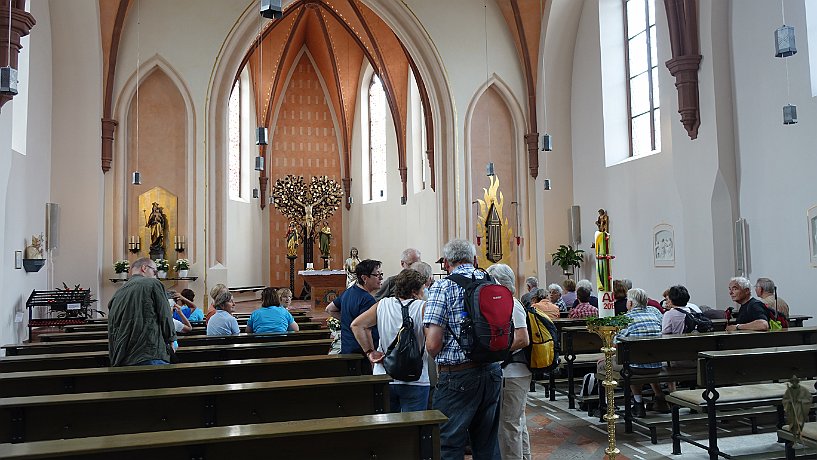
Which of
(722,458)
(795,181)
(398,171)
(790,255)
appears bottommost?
(722,458)

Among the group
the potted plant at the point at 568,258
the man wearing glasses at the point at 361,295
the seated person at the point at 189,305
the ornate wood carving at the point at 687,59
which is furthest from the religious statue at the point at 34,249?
the ornate wood carving at the point at 687,59

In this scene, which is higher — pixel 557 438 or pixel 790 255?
pixel 790 255

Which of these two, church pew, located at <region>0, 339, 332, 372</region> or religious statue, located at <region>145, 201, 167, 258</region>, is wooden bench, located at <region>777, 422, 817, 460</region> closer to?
church pew, located at <region>0, 339, 332, 372</region>

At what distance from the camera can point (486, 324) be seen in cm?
361

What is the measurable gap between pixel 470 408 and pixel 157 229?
12.4m

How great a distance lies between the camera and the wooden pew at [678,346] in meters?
5.78

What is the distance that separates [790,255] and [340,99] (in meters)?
16.1

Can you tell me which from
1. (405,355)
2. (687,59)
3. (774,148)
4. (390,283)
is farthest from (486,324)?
(687,59)

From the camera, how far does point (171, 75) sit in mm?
15047

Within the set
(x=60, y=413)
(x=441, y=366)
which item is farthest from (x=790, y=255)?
(x=60, y=413)

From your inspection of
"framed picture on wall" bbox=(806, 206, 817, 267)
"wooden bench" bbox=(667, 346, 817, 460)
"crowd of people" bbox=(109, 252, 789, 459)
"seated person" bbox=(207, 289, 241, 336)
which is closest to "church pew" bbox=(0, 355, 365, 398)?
"crowd of people" bbox=(109, 252, 789, 459)

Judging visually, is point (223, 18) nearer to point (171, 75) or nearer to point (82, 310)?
point (171, 75)

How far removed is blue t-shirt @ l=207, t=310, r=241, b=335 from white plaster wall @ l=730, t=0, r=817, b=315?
7.80m

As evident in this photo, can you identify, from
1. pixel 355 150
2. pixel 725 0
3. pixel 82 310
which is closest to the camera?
pixel 725 0
